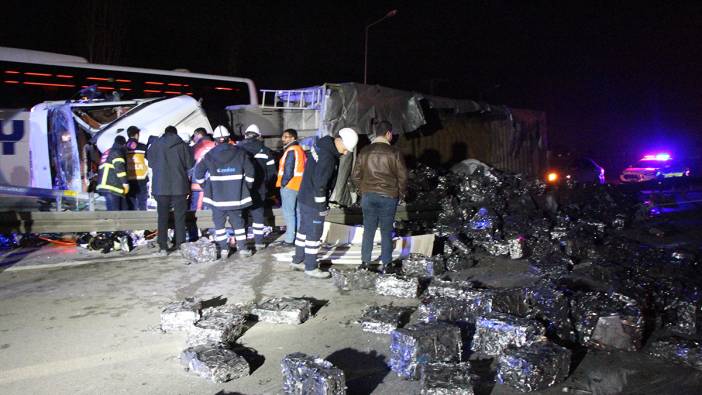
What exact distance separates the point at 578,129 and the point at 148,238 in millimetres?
28628

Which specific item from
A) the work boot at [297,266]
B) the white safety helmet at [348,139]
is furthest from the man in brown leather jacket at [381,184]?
the work boot at [297,266]

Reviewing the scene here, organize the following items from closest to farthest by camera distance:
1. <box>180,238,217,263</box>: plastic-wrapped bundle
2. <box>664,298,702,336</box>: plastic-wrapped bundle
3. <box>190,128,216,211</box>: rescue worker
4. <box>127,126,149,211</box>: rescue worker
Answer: <box>664,298,702,336</box>: plastic-wrapped bundle
<box>180,238,217,263</box>: plastic-wrapped bundle
<box>127,126,149,211</box>: rescue worker
<box>190,128,216,211</box>: rescue worker

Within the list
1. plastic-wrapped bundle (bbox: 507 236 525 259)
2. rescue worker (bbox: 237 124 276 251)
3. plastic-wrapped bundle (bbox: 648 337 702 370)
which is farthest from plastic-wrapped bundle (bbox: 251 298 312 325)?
plastic-wrapped bundle (bbox: 507 236 525 259)

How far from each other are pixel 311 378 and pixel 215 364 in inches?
30.9

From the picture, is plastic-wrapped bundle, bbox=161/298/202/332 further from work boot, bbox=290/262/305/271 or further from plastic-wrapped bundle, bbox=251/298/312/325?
work boot, bbox=290/262/305/271

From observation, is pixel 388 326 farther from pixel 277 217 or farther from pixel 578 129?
pixel 578 129

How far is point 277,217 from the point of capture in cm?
889

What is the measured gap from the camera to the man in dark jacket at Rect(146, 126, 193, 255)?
7.11 meters

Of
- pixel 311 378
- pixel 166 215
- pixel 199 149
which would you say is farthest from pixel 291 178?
pixel 311 378

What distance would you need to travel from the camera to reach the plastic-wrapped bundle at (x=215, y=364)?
134 inches

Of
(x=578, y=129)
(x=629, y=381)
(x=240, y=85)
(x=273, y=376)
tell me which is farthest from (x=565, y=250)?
(x=578, y=129)

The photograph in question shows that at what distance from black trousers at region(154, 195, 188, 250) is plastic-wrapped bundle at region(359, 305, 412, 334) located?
391cm

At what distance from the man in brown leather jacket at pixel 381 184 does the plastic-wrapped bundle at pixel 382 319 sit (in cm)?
141

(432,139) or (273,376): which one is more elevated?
(432,139)
